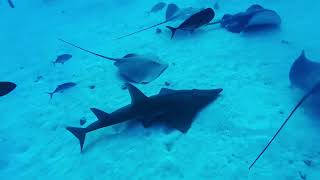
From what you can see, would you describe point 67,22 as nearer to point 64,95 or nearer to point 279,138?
point 64,95

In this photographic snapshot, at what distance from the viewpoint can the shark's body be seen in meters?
4.71

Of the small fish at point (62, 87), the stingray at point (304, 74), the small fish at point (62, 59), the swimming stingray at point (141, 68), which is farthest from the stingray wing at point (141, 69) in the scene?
the stingray at point (304, 74)

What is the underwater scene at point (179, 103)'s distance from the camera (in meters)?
4.19

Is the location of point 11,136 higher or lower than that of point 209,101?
lower

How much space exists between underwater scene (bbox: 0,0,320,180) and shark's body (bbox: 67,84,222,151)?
0.02 meters

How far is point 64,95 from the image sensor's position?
6.86 metres

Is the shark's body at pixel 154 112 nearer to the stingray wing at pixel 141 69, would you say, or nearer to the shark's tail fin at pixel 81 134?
the shark's tail fin at pixel 81 134

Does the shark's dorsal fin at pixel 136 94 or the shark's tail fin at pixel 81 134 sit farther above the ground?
the shark's dorsal fin at pixel 136 94

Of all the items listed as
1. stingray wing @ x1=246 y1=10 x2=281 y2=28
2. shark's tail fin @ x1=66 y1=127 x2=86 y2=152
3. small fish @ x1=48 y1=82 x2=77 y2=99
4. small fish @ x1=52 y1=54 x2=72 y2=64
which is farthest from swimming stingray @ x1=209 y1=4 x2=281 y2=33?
shark's tail fin @ x1=66 y1=127 x2=86 y2=152

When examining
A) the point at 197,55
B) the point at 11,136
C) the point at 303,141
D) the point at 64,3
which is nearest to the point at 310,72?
the point at 303,141

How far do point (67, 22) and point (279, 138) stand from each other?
37.2ft

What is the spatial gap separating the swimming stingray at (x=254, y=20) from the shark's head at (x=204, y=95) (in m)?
3.01

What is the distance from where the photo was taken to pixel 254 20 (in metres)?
7.28

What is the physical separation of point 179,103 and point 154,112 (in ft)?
1.49
